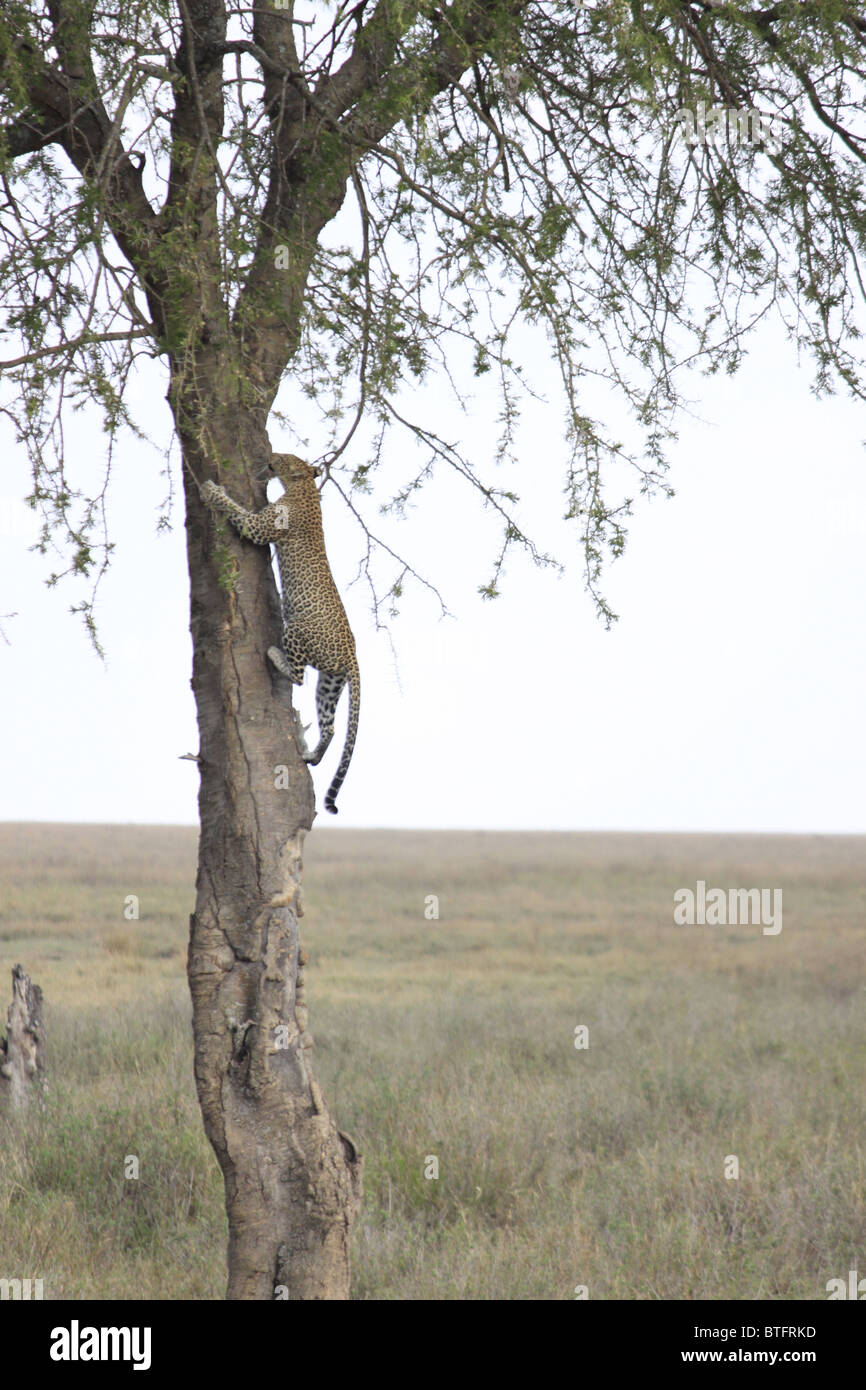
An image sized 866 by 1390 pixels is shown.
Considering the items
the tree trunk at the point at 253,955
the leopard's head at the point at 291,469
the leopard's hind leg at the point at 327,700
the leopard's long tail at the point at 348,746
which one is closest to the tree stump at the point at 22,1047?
the leopard's long tail at the point at 348,746

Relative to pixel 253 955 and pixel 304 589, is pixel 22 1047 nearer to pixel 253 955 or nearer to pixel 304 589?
pixel 253 955

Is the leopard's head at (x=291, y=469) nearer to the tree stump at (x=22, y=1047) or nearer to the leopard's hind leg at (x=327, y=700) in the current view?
the leopard's hind leg at (x=327, y=700)

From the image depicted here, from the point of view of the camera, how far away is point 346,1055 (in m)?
10.3

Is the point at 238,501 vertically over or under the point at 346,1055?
over

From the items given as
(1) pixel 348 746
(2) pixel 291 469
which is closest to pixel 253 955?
(1) pixel 348 746

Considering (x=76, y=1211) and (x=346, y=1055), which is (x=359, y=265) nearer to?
(x=76, y=1211)

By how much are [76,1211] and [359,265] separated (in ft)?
18.6

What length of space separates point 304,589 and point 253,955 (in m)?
1.61

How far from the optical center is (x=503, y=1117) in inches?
320

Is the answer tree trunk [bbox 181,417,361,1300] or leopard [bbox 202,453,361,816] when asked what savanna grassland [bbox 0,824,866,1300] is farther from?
leopard [bbox 202,453,361,816]

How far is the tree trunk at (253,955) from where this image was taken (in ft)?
15.1

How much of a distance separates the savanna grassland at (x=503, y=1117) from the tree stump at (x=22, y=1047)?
24cm
